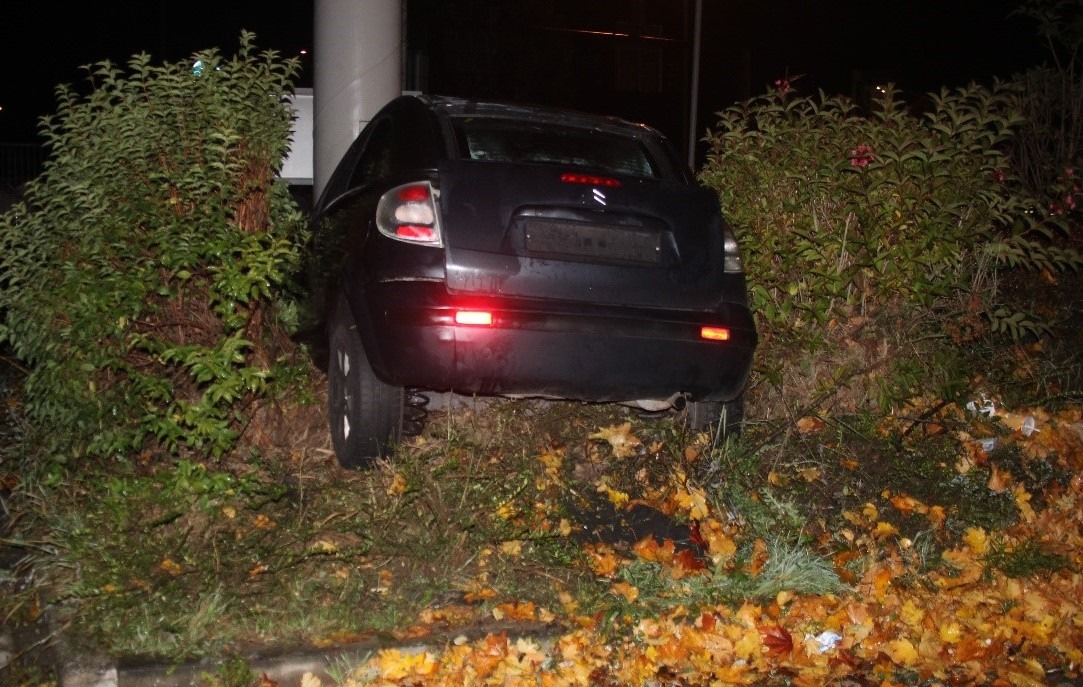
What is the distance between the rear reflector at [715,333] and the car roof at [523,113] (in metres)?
1.16

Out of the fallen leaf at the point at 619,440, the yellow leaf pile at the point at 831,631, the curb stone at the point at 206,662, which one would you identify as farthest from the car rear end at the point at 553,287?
the curb stone at the point at 206,662

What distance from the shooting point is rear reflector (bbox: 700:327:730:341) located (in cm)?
446

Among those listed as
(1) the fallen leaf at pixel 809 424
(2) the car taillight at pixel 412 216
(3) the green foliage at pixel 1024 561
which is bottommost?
(3) the green foliage at pixel 1024 561

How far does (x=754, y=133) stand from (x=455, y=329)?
2704 mm

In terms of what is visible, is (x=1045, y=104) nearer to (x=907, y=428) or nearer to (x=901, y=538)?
(x=907, y=428)

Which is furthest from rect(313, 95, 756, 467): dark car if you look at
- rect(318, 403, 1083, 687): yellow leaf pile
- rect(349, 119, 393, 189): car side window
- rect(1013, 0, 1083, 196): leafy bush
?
rect(1013, 0, 1083, 196): leafy bush

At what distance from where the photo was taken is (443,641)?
369cm

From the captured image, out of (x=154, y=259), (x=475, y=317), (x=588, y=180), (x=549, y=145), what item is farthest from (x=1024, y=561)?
(x=154, y=259)

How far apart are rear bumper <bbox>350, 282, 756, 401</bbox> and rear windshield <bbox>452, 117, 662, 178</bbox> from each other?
2.27ft

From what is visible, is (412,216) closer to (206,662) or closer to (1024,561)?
(206,662)

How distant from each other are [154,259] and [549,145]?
1702 mm

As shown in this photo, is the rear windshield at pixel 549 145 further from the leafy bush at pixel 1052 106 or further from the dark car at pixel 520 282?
the leafy bush at pixel 1052 106

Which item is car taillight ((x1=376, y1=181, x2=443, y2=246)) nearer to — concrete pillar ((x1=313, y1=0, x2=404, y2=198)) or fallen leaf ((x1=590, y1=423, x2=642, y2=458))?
fallen leaf ((x1=590, y1=423, x2=642, y2=458))

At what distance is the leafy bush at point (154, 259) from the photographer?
443 centimetres
